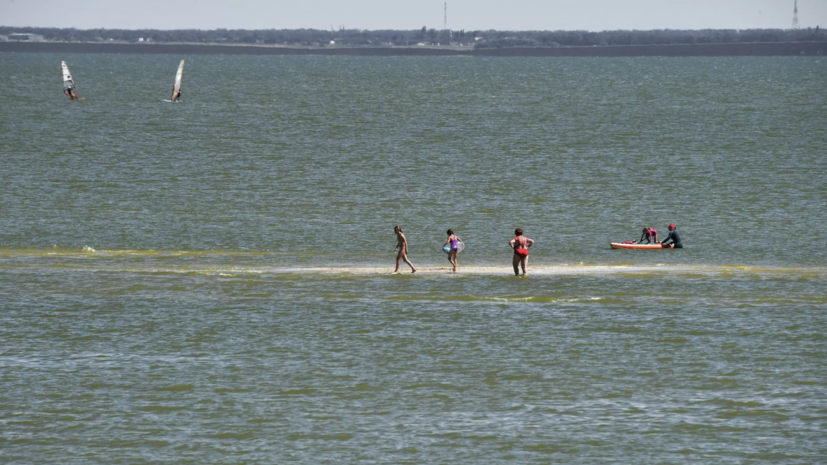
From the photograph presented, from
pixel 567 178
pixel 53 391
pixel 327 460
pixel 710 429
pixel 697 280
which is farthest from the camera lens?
pixel 567 178

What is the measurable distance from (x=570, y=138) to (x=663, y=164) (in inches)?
919

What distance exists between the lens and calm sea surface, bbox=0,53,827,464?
27.2 m

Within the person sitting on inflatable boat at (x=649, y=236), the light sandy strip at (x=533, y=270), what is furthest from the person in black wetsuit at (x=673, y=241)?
the light sandy strip at (x=533, y=270)

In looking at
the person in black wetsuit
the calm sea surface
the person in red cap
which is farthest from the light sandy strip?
the person in red cap

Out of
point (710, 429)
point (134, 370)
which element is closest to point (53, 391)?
point (134, 370)

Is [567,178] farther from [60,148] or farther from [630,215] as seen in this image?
[60,148]

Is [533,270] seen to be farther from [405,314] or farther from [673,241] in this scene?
[673,241]

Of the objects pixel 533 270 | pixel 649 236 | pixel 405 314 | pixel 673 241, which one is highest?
pixel 649 236

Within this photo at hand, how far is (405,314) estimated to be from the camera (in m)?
39.2

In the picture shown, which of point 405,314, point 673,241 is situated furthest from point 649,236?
point 405,314

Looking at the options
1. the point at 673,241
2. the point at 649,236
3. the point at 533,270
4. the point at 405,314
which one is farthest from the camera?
the point at 649,236

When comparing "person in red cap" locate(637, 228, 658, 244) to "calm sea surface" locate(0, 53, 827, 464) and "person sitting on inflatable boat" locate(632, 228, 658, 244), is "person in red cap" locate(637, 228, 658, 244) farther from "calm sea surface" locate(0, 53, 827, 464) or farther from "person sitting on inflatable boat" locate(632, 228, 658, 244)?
"calm sea surface" locate(0, 53, 827, 464)

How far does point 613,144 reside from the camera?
11100 centimetres

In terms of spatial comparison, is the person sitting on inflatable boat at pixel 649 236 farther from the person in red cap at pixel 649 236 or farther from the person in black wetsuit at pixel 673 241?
the person in black wetsuit at pixel 673 241
